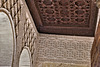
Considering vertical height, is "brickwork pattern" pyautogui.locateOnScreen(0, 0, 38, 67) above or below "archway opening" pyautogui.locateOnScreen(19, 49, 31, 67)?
above

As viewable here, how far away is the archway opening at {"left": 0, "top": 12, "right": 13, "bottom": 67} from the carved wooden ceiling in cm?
116

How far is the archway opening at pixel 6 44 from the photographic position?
3184 mm

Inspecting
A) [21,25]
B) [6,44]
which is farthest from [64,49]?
[6,44]

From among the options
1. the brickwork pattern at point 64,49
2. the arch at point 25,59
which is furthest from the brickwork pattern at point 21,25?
the brickwork pattern at point 64,49

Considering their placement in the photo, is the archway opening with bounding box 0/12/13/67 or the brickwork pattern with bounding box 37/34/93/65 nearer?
the archway opening with bounding box 0/12/13/67

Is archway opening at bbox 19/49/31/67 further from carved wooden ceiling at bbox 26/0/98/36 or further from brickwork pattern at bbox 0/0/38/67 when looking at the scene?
carved wooden ceiling at bbox 26/0/98/36

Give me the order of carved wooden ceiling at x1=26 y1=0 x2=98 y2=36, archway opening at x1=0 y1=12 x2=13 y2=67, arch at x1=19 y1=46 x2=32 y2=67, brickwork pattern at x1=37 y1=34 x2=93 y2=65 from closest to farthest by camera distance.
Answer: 1. archway opening at x1=0 y1=12 x2=13 y2=67
2. carved wooden ceiling at x1=26 y1=0 x2=98 y2=36
3. arch at x1=19 y1=46 x2=32 y2=67
4. brickwork pattern at x1=37 y1=34 x2=93 y2=65

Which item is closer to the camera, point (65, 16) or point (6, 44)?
point (6, 44)

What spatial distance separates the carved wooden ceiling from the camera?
421 centimetres

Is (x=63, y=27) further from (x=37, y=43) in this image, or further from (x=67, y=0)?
(x=67, y=0)

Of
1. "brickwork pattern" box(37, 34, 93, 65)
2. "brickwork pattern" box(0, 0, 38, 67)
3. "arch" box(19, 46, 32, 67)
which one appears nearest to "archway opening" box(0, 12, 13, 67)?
"brickwork pattern" box(0, 0, 38, 67)

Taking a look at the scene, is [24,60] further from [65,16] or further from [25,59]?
[65,16]

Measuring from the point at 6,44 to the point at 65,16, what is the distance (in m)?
1.84

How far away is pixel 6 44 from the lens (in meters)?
3.23
